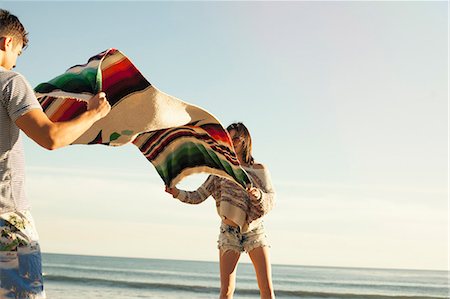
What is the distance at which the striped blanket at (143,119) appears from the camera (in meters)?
3.69

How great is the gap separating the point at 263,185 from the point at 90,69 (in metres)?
2.54

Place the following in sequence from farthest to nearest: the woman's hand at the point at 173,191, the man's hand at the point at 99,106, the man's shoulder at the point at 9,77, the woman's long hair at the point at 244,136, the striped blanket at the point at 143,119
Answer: the woman's long hair at the point at 244,136 → the woman's hand at the point at 173,191 → the striped blanket at the point at 143,119 → the man's hand at the point at 99,106 → the man's shoulder at the point at 9,77

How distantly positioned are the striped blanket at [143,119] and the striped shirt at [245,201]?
0.57 metres

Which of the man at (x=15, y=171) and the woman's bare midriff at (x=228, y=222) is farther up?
the man at (x=15, y=171)

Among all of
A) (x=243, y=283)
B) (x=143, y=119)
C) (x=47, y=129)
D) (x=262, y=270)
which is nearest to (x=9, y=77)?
(x=47, y=129)

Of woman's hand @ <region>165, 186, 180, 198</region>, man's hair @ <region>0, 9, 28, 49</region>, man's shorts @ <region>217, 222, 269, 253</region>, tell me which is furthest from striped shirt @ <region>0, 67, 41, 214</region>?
man's shorts @ <region>217, 222, 269, 253</region>

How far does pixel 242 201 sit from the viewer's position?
18.9 feet

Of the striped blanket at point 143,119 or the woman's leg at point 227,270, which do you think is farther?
the woman's leg at point 227,270

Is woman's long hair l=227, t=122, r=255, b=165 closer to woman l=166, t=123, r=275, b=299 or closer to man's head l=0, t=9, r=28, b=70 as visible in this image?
woman l=166, t=123, r=275, b=299

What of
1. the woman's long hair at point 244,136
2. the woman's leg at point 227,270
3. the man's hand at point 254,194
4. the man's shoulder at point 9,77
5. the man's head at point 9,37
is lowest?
the woman's leg at point 227,270

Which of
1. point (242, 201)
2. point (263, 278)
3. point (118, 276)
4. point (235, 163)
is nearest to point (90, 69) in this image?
point (235, 163)

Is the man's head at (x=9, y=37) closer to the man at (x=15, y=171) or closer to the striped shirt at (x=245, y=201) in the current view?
the man at (x=15, y=171)

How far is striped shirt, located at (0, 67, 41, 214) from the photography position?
2742mm

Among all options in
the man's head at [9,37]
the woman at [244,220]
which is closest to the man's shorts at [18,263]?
the man's head at [9,37]
